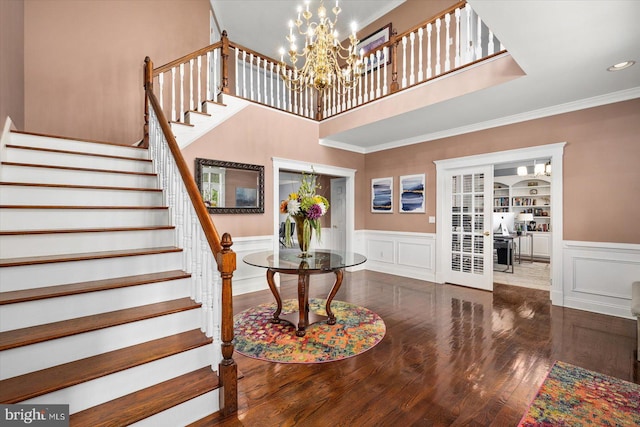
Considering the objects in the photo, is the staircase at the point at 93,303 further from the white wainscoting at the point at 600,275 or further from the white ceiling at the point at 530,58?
the white wainscoting at the point at 600,275

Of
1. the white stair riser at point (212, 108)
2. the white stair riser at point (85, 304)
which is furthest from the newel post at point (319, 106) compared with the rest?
the white stair riser at point (85, 304)

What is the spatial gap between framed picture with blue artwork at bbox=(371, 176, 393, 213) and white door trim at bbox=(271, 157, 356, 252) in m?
0.47

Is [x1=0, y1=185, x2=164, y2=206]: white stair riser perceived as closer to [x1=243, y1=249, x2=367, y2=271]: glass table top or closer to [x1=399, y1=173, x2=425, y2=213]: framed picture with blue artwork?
[x1=243, y1=249, x2=367, y2=271]: glass table top

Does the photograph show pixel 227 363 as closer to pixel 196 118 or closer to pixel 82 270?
pixel 82 270

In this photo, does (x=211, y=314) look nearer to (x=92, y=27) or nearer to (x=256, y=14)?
(x=92, y=27)

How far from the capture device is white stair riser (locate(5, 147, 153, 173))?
8.30 feet

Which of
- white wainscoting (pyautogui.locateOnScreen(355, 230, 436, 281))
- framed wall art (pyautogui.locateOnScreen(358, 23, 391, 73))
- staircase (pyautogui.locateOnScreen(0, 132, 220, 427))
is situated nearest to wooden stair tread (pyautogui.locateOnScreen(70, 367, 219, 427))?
staircase (pyautogui.locateOnScreen(0, 132, 220, 427))

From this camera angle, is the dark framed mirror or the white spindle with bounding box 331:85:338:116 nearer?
the dark framed mirror

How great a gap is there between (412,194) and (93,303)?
5.09 metres

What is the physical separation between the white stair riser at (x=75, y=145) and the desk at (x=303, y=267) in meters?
1.79

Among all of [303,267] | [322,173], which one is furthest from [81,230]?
[322,173]

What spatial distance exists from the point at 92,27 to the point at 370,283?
5843 millimetres

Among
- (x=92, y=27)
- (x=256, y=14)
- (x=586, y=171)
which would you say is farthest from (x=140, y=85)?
(x=586, y=171)

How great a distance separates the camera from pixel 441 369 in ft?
7.70
